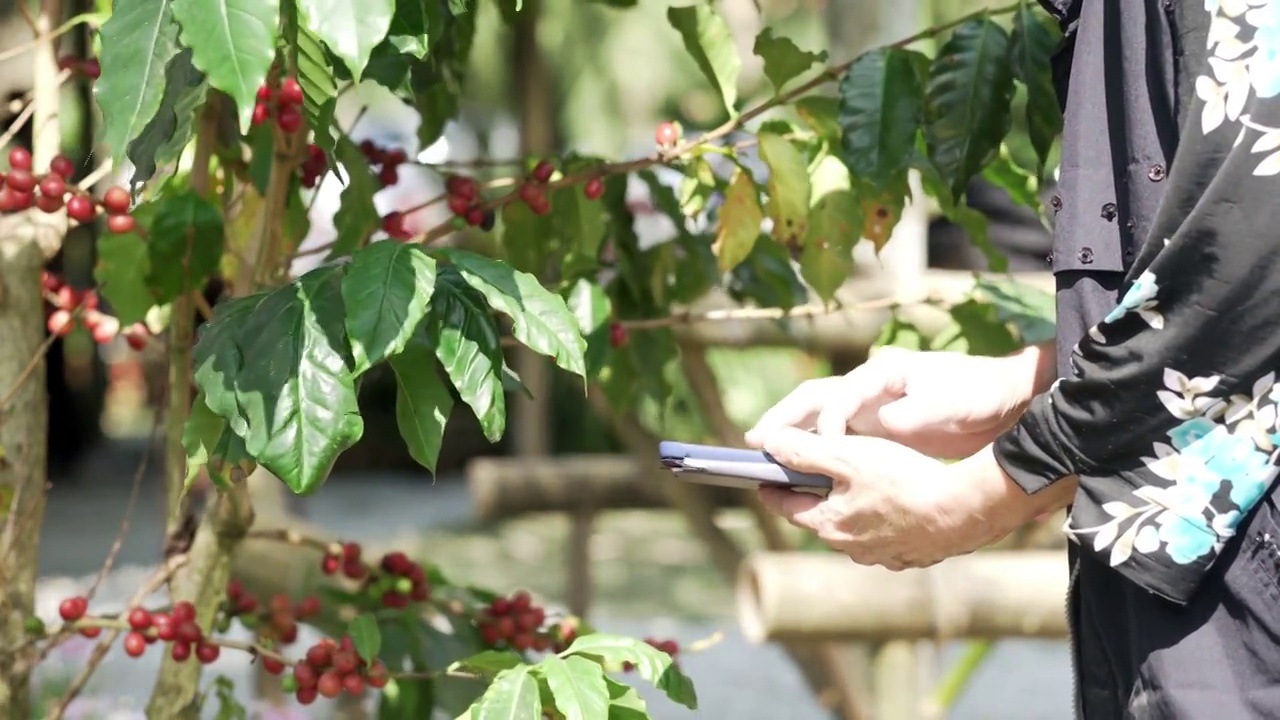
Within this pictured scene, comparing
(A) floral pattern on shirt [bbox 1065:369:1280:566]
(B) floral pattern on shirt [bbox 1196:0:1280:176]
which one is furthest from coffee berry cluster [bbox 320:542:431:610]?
(B) floral pattern on shirt [bbox 1196:0:1280:176]

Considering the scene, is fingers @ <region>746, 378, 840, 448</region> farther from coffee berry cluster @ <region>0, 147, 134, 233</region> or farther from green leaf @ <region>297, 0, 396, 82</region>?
coffee berry cluster @ <region>0, 147, 134, 233</region>

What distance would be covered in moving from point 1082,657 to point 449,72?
949mm

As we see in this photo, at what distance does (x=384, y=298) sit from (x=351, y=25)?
0.19 m

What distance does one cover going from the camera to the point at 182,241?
4.53 feet

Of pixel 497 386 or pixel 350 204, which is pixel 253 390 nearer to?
pixel 497 386

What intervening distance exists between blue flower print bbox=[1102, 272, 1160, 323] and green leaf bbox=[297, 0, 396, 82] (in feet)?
1.57

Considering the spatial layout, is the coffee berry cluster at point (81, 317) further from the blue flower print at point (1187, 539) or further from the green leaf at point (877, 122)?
the blue flower print at point (1187, 539)

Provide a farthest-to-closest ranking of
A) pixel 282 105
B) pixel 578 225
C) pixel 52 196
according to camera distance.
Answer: pixel 578 225 < pixel 52 196 < pixel 282 105

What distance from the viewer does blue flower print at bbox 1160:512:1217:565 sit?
0.93 m

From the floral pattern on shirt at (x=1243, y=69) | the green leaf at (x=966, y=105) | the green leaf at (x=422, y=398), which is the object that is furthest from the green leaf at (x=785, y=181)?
the floral pattern on shirt at (x=1243, y=69)

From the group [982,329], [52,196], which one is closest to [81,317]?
[52,196]

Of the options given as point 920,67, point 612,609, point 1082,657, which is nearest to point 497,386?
point 1082,657

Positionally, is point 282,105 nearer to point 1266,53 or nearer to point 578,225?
point 578,225

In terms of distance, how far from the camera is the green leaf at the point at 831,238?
1526mm
